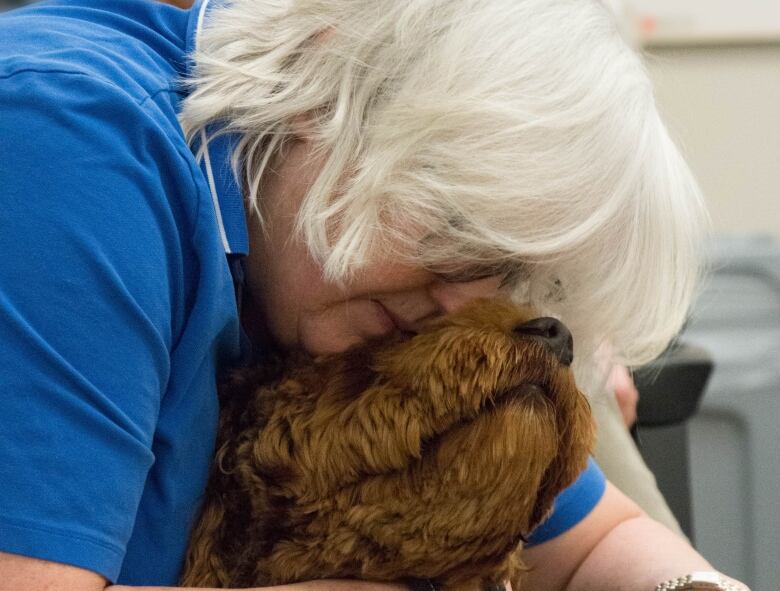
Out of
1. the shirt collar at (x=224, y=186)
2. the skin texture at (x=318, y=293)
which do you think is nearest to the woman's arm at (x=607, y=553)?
the skin texture at (x=318, y=293)

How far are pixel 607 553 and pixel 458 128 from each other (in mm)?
593

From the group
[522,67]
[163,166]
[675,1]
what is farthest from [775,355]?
[163,166]

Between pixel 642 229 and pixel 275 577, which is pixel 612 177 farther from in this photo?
pixel 275 577

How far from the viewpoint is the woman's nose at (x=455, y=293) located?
3.20 ft

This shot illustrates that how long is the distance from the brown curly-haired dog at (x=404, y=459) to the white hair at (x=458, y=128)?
86 millimetres

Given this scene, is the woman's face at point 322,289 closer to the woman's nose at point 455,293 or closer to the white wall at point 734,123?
the woman's nose at point 455,293

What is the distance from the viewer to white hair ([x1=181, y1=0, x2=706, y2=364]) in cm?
95

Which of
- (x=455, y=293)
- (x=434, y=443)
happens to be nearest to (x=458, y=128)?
(x=455, y=293)

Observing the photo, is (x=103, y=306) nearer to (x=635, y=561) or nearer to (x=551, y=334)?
(x=551, y=334)

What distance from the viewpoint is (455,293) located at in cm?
98

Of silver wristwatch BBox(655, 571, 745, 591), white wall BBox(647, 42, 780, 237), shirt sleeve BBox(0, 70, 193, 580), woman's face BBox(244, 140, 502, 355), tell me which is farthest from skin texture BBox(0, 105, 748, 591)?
white wall BBox(647, 42, 780, 237)

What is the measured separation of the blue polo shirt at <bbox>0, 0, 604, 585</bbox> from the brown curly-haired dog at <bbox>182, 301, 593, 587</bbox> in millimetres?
47

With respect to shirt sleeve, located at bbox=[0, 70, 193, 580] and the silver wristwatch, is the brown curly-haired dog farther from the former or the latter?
the silver wristwatch

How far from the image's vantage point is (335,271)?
95cm
